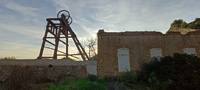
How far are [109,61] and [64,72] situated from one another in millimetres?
3670

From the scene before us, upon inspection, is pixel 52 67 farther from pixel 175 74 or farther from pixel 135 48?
pixel 175 74

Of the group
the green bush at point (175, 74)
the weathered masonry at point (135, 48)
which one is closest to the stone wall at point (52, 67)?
the weathered masonry at point (135, 48)

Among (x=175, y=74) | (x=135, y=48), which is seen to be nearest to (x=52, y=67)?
(x=135, y=48)

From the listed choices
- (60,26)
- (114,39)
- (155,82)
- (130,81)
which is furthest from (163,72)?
(60,26)

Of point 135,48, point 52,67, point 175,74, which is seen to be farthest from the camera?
point 135,48

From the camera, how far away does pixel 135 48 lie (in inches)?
487

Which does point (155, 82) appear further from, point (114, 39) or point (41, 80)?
point (41, 80)

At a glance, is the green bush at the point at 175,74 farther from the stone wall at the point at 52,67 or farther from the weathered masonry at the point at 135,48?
the stone wall at the point at 52,67

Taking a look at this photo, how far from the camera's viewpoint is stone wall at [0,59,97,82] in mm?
10977

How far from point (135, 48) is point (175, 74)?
14.1 ft

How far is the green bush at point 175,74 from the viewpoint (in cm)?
790

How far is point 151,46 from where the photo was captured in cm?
1244

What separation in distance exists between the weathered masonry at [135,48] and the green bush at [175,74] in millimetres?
2113

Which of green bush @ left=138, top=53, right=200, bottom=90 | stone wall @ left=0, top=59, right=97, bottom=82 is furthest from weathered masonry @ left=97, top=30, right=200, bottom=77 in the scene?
green bush @ left=138, top=53, right=200, bottom=90
